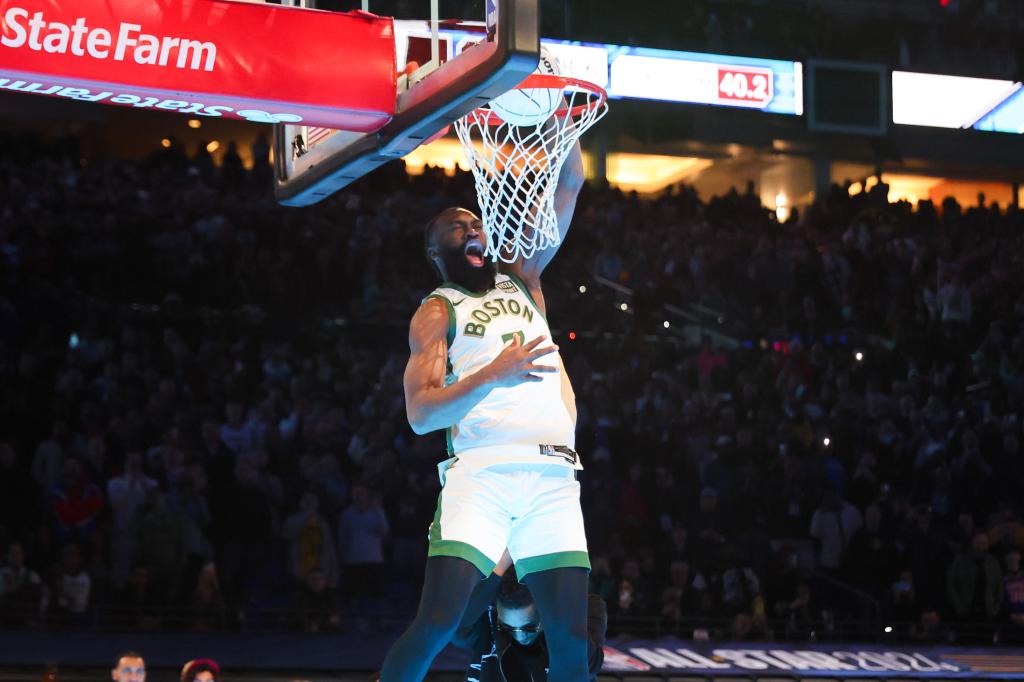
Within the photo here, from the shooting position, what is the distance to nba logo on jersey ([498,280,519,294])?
512 cm

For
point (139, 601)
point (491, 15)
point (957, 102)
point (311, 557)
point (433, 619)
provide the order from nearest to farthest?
point (491, 15)
point (433, 619)
point (139, 601)
point (311, 557)
point (957, 102)

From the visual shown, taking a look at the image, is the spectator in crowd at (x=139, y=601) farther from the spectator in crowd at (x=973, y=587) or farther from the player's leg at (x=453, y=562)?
the spectator in crowd at (x=973, y=587)

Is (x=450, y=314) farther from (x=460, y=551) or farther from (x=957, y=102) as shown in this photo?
(x=957, y=102)

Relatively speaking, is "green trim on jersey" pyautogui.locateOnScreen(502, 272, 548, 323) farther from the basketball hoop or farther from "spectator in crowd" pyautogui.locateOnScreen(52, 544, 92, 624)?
"spectator in crowd" pyautogui.locateOnScreen(52, 544, 92, 624)

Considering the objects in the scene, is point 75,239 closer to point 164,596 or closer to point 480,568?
point 164,596

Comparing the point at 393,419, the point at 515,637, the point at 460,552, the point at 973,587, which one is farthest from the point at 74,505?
the point at 973,587

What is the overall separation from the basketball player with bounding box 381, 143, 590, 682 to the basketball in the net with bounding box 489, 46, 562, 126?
0.66 meters

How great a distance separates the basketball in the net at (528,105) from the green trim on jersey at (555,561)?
181 cm

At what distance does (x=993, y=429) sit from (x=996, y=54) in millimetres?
12626

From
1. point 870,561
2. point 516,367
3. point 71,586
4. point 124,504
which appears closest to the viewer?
point 516,367

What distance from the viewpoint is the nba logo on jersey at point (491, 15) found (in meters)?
4.21

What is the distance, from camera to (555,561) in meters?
4.70

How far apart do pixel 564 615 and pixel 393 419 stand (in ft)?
24.2

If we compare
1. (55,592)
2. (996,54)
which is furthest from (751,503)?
(996,54)
